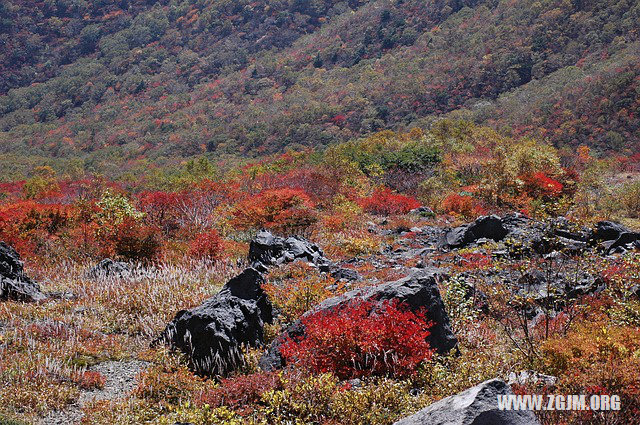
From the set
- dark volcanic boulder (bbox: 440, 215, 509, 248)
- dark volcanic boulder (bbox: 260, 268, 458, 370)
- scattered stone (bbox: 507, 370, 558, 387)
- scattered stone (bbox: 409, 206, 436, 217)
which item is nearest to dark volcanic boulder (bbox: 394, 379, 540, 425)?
scattered stone (bbox: 507, 370, 558, 387)

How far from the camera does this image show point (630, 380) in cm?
397

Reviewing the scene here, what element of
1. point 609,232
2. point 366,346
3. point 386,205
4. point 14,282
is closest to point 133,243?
point 14,282

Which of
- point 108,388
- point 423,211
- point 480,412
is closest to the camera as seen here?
point 480,412

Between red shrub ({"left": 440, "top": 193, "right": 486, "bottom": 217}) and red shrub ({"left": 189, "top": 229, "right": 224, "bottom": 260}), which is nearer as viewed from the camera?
red shrub ({"left": 189, "top": 229, "right": 224, "bottom": 260})

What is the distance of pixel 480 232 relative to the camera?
13.0m

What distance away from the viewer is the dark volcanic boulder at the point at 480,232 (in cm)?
1286

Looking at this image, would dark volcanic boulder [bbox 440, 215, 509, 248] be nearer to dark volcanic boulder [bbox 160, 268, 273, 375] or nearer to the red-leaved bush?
dark volcanic boulder [bbox 160, 268, 273, 375]

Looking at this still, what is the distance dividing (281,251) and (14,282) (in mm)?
5125

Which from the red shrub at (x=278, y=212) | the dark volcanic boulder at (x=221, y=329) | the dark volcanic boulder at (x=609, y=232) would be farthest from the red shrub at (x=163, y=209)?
the dark volcanic boulder at (x=609, y=232)

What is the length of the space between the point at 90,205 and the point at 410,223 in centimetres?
1013

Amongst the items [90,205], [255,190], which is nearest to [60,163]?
[255,190]

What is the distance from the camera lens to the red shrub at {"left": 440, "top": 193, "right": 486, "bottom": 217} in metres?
18.8

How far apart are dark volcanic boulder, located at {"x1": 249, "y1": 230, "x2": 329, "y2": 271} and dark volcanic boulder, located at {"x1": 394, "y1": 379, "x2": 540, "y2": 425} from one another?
7.56 meters

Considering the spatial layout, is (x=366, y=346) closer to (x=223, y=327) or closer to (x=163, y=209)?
(x=223, y=327)
